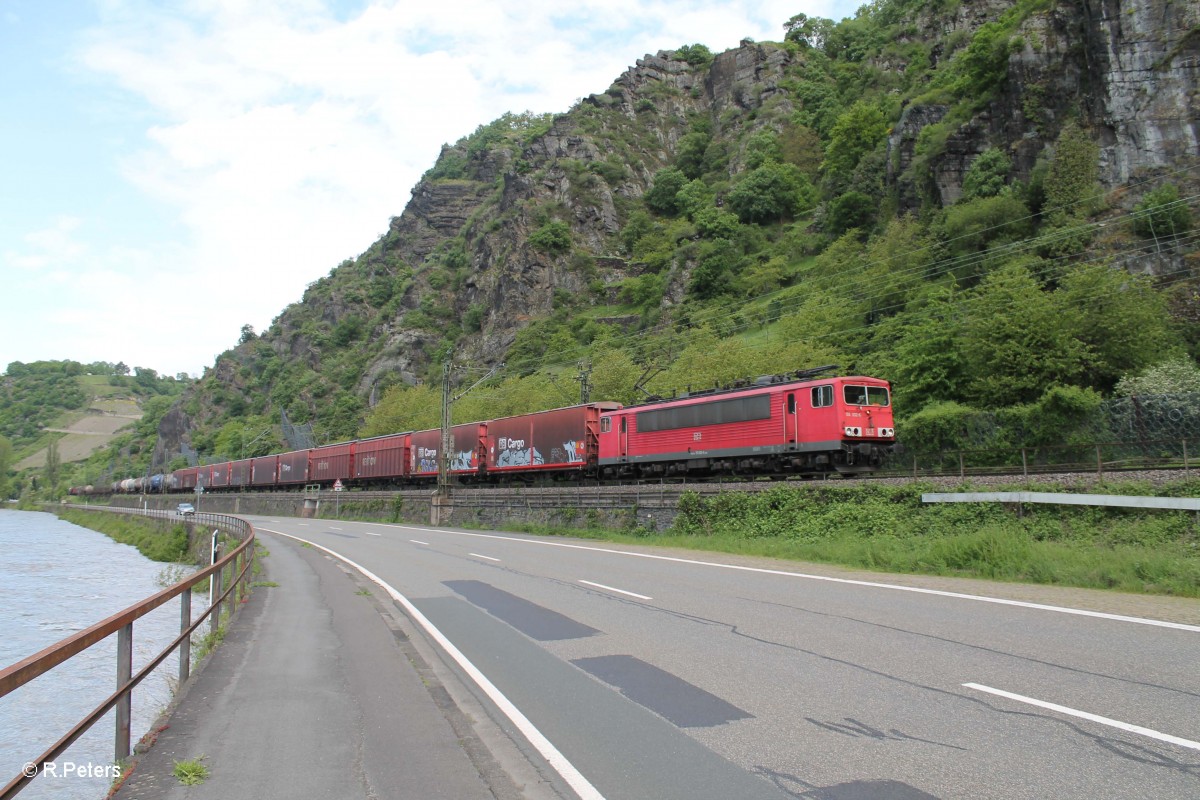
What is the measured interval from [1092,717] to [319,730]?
561 cm

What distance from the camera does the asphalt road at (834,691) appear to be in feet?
15.0

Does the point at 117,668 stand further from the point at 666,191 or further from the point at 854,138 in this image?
the point at 666,191

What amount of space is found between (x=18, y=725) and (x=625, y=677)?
795 centimetres

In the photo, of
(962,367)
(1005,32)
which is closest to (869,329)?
(962,367)

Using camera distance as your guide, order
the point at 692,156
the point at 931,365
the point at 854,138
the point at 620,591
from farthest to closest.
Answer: the point at 692,156, the point at 854,138, the point at 931,365, the point at 620,591

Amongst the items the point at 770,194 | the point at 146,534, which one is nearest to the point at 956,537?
the point at 146,534

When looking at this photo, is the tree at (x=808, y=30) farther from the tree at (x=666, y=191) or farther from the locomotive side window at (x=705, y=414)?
the locomotive side window at (x=705, y=414)

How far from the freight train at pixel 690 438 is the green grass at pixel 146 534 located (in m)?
13.6

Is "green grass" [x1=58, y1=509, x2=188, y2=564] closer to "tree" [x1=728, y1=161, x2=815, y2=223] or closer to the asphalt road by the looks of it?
the asphalt road

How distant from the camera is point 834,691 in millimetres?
6414

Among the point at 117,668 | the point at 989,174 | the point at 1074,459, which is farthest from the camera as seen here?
the point at 989,174

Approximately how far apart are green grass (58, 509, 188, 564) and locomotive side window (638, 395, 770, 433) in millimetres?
23469

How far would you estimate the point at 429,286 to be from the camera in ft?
486

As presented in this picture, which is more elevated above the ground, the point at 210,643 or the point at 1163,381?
the point at 1163,381
